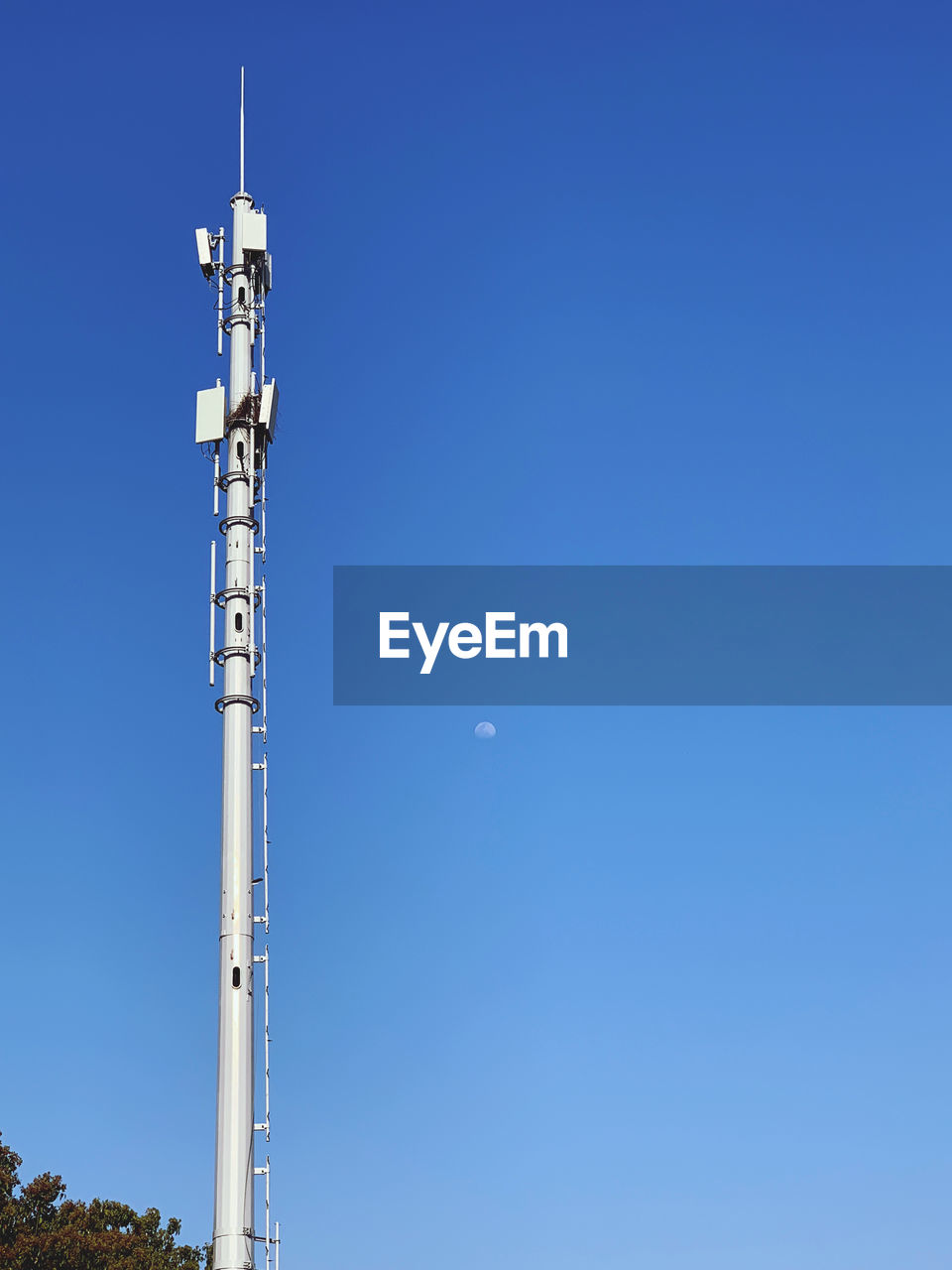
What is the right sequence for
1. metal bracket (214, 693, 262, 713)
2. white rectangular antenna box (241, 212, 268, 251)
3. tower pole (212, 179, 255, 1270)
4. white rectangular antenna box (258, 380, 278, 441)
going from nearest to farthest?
1. tower pole (212, 179, 255, 1270)
2. metal bracket (214, 693, 262, 713)
3. white rectangular antenna box (258, 380, 278, 441)
4. white rectangular antenna box (241, 212, 268, 251)

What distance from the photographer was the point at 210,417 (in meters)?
39.4

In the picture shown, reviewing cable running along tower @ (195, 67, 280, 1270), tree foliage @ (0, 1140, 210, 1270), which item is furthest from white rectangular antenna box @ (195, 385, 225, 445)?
tree foliage @ (0, 1140, 210, 1270)

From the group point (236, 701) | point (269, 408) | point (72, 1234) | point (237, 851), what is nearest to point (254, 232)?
point (269, 408)

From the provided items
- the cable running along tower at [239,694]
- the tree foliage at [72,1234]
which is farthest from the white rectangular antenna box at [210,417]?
the tree foliage at [72,1234]

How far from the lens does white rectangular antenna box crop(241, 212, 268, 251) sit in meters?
41.0

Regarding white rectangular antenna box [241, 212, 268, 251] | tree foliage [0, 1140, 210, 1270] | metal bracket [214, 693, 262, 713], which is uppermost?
white rectangular antenna box [241, 212, 268, 251]

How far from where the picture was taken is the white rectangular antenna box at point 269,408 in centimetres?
3903

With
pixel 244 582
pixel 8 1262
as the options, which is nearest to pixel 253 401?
pixel 244 582

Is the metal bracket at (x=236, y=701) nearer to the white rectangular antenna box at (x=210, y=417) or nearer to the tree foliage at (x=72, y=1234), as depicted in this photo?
the white rectangular antenna box at (x=210, y=417)

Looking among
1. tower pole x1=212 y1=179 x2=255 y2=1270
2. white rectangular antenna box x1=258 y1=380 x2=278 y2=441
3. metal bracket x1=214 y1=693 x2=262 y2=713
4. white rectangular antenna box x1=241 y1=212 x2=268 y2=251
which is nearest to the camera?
tower pole x1=212 y1=179 x2=255 y2=1270

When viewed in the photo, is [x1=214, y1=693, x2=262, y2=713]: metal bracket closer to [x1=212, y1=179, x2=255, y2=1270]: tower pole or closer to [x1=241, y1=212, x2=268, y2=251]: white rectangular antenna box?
[x1=212, y1=179, x2=255, y2=1270]: tower pole

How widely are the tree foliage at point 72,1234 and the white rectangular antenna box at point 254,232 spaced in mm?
33277

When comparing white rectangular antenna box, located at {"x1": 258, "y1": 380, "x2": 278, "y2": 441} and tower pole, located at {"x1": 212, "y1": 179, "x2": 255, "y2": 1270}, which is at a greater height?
white rectangular antenna box, located at {"x1": 258, "y1": 380, "x2": 278, "y2": 441}

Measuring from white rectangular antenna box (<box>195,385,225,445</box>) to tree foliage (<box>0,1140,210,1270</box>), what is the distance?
1135 inches
